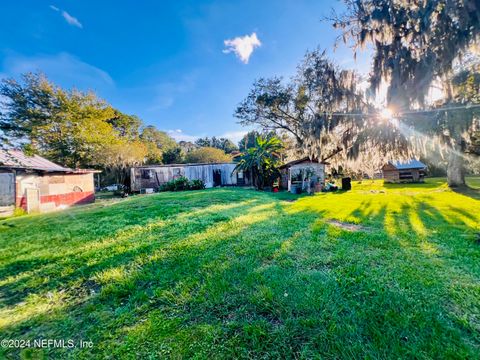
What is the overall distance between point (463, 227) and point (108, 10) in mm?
13489

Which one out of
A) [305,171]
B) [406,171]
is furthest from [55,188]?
[406,171]

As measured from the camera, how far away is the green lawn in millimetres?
1432

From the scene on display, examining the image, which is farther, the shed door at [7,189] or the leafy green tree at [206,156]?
the leafy green tree at [206,156]

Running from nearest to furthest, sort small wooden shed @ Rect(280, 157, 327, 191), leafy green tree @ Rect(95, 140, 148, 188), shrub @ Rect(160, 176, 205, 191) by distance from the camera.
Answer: small wooden shed @ Rect(280, 157, 327, 191)
shrub @ Rect(160, 176, 205, 191)
leafy green tree @ Rect(95, 140, 148, 188)

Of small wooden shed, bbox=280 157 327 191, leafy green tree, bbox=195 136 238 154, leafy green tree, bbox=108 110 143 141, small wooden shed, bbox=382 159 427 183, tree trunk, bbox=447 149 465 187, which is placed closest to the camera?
tree trunk, bbox=447 149 465 187

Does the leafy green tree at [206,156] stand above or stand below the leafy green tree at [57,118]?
below

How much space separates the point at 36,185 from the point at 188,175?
35.6ft

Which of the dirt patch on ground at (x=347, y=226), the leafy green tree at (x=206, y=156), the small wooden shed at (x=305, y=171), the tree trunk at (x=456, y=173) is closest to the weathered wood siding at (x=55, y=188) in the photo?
the dirt patch on ground at (x=347, y=226)

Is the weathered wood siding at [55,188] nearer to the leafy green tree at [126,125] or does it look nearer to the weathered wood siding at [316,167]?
the weathered wood siding at [316,167]

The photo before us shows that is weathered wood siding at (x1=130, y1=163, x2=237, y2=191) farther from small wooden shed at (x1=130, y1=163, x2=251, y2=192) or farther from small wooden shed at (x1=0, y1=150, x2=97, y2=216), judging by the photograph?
small wooden shed at (x1=0, y1=150, x2=97, y2=216)

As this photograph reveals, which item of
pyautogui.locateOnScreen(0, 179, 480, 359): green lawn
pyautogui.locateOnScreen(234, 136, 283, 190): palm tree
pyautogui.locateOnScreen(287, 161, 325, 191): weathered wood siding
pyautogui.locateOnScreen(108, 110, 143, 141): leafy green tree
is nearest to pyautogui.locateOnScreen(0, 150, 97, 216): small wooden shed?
pyautogui.locateOnScreen(0, 179, 480, 359): green lawn

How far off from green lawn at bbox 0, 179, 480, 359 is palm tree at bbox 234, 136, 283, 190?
1133 cm

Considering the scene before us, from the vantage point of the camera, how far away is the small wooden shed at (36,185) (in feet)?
28.9

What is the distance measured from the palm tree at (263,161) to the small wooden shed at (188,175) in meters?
3.57
